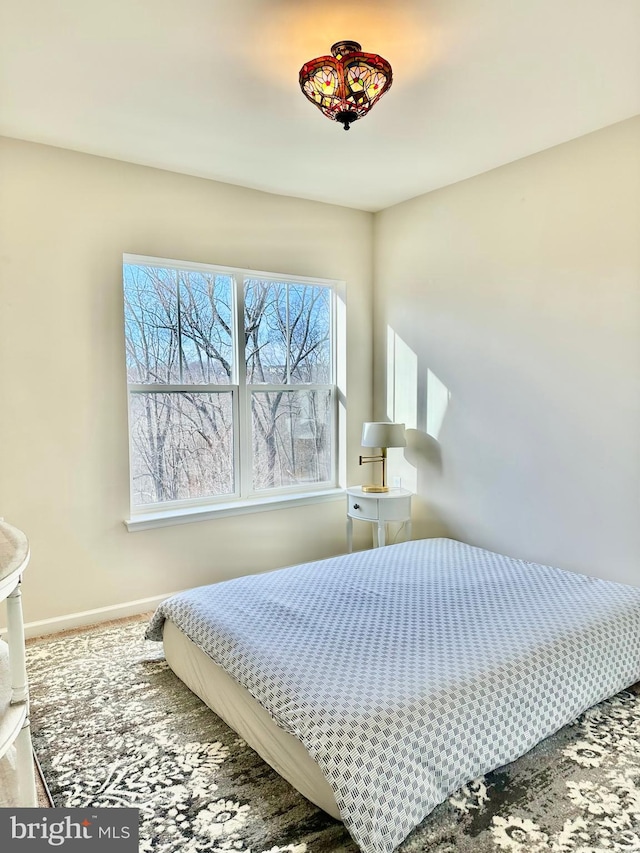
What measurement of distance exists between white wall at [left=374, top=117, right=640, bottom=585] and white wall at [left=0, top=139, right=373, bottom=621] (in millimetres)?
1241

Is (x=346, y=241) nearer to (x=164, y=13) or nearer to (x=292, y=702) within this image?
(x=164, y=13)

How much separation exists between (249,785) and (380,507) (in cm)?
211

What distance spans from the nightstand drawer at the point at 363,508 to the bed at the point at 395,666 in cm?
85

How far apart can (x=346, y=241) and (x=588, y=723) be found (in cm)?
338

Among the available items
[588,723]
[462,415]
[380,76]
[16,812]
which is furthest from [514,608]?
[380,76]

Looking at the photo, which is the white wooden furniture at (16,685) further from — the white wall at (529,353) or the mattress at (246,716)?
the white wall at (529,353)

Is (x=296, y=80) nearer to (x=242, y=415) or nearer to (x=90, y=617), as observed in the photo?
(x=242, y=415)

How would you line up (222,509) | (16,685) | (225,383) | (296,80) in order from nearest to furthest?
1. (16,685)
2. (296,80)
3. (222,509)
4. (225,383)

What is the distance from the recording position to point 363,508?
12.6ft

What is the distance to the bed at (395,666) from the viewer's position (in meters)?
1.59

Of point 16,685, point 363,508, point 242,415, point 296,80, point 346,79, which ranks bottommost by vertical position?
point 363,508

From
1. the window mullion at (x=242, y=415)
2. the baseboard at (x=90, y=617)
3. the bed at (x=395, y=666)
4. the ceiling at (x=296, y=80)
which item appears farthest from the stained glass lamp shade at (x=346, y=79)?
the baseboard at (x=90, y=617)

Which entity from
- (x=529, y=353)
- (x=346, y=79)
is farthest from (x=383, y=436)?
(x=346, y=79)

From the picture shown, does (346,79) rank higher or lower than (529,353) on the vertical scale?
higher
